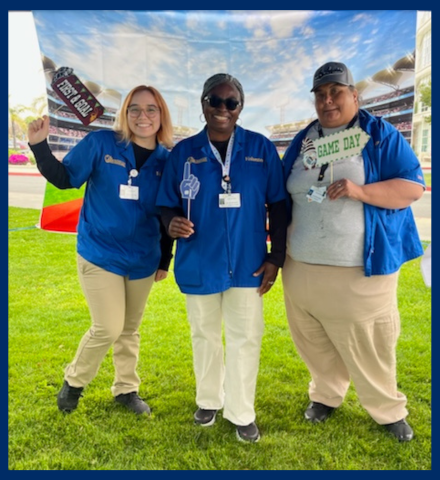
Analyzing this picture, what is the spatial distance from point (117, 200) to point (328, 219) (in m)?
1.17

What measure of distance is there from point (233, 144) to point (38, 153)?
42.5 inches

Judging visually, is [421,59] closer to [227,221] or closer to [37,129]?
[227,221]

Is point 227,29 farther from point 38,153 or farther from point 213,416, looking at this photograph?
point 213,416

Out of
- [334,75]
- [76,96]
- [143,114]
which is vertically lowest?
[143,114]

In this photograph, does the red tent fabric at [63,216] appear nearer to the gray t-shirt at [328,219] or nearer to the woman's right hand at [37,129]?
the woman's right hand at [37,129]

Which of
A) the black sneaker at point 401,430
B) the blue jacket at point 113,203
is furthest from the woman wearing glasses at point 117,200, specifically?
the black sneaker at point 401,430

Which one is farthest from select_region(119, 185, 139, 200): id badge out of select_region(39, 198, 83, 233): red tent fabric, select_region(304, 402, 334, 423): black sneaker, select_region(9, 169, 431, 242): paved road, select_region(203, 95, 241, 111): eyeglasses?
select_region(9, 169, 431, 242): paved road

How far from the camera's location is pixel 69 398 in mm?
2717

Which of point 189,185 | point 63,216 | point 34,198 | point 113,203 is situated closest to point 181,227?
point 189,185

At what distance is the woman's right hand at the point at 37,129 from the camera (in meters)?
2.25

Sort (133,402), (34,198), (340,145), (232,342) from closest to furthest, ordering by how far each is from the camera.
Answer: (340,145)
(232,342)
(133,402)
(34,198)

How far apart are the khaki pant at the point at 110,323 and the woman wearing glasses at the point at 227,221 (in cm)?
42

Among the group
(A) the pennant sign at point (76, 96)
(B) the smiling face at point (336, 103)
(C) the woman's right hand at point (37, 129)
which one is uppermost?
(A) the pennant sign at point (76, 96)

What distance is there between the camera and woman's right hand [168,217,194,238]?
213cm
